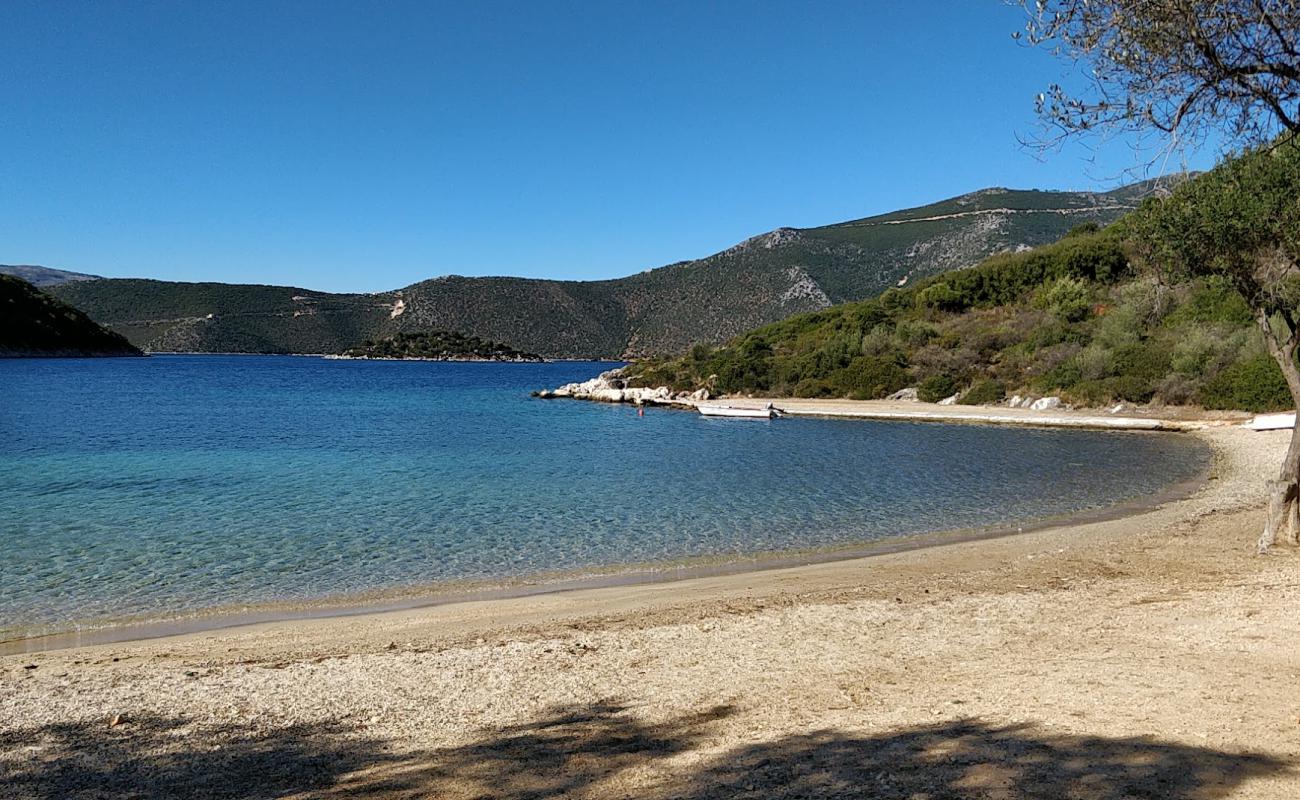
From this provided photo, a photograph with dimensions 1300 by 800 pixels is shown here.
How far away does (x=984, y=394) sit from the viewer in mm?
43344

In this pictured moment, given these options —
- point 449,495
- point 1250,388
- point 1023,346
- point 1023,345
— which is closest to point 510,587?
point 449,495

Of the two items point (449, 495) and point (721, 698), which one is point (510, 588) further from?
point (449, 495)

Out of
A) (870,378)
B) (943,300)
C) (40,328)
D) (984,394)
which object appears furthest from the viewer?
(40,328)

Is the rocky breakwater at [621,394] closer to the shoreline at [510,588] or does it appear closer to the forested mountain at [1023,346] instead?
the forested mountain at [1023,346]

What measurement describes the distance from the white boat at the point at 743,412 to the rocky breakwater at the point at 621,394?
4489 millimetres

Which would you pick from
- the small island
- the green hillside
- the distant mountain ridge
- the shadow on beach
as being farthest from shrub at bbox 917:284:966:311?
the small island

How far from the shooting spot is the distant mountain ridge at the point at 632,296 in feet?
344

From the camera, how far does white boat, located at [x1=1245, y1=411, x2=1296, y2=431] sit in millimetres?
26812

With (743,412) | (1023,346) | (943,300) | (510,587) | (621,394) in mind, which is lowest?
(510,587)

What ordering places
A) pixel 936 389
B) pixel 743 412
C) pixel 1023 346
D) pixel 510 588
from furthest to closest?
pixel 1023 346 → pixel 936 389 → pixel 743 412 → pixel 510 588

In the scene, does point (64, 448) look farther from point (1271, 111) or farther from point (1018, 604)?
point (1271, 111)

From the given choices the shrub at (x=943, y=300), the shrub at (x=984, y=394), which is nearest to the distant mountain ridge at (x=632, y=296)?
the shrub at (x=943, y=300)

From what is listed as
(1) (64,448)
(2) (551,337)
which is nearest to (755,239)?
(2) (551,337)

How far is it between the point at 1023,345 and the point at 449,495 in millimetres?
38971
